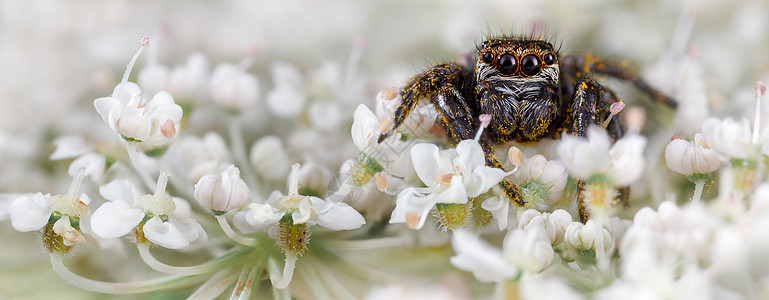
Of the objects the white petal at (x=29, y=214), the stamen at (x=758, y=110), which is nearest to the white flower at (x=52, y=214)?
the white petal at (x=29, y=214)

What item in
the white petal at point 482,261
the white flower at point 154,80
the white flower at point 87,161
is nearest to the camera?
the white petal at point 482,261

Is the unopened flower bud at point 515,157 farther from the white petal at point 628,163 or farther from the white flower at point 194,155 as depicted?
the white flower at point 194,155

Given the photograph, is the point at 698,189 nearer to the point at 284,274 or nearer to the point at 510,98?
the point at 510,98

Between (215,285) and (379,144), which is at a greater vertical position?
(379,144)

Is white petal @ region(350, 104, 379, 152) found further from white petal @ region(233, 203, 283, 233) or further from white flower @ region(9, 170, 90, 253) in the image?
white flower @ region(9, 170, 90, 253)

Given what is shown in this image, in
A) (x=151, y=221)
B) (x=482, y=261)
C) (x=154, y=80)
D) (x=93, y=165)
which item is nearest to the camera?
(x=482, y=261)

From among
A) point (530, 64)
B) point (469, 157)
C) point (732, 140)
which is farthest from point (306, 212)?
point (732, 140)

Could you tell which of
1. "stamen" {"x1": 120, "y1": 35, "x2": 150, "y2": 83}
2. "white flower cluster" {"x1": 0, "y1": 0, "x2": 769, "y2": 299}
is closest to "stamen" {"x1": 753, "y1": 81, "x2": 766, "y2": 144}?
"white flower cluster" {"x1": 0, "y1": 0, "x2": 769, "y2": 299}
